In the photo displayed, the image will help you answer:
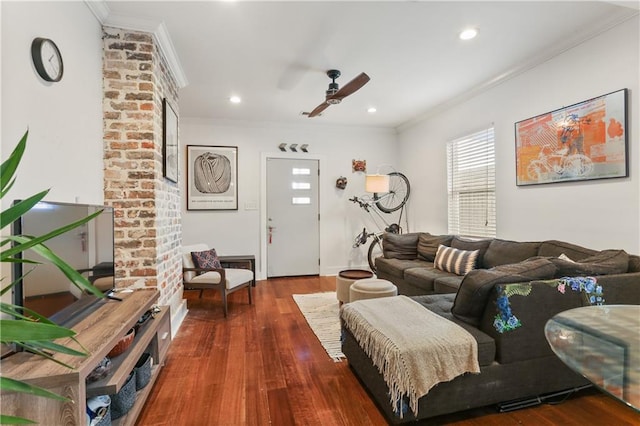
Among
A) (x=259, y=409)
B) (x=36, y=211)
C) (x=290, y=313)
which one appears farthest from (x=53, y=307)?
(x=290, y=313)

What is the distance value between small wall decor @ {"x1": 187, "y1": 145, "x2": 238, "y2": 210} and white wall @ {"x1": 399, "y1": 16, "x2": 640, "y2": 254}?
3396mm

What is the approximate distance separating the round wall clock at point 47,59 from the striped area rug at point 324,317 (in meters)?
2.62

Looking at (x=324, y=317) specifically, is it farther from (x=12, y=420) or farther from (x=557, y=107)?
(x=557, y=107)

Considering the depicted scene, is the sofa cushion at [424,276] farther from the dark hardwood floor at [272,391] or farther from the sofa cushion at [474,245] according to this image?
the dark hardwood floor at [272,391]

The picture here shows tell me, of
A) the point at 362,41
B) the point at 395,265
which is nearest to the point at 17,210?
the point at 362,41

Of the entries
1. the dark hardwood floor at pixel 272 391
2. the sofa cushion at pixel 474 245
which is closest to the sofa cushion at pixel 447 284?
the sofa cushion at pixel 474 245

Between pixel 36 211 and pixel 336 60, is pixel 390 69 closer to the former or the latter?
pixel 336 60

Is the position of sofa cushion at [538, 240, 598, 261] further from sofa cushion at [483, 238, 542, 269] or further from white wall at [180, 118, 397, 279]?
white wall at [180, 118, 397, 279]

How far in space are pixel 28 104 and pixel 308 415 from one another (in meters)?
2.26

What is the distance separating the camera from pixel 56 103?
1822 mm

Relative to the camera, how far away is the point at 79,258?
5.77 ft

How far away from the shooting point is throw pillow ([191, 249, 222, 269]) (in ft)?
12.1

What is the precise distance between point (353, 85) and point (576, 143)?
6.73ft

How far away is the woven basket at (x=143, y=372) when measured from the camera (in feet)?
6.18
